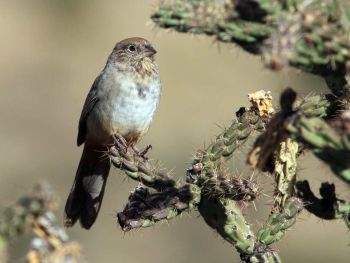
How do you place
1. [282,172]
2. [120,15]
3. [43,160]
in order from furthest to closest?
[120,15] < [43,160] < [282,172]

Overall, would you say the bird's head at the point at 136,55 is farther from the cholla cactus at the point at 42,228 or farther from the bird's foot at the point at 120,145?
the cholla cactus at the point at 42,228

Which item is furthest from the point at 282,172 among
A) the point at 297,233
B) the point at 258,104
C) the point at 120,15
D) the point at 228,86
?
the point at 120,15

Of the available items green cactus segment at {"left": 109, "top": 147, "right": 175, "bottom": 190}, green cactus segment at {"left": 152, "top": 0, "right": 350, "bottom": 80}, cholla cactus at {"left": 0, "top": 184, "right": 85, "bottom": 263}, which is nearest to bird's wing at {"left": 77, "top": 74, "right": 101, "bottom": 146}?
green cactus segment at {"left": 109, "top": 147, "right": 175, "bottom": 190}

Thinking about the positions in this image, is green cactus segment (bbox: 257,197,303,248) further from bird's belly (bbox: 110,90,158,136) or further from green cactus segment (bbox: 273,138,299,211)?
bird's belly (bbox: 110,90,158,136)

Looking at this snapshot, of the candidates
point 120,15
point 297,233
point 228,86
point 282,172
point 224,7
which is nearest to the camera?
point 224,7

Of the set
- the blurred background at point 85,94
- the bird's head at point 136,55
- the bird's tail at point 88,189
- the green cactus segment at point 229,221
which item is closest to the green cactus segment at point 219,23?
the green cactus segment at point 229,221

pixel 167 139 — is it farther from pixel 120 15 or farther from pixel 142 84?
pixel 142 84

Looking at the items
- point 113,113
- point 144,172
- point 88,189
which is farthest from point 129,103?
point 144,172
